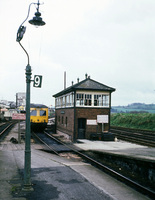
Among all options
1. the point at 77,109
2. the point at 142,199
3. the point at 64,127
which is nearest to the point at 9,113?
the point at 64,127

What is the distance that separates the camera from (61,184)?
8602mm

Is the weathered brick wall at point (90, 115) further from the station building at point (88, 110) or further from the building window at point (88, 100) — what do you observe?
the building window at point (88, 100)

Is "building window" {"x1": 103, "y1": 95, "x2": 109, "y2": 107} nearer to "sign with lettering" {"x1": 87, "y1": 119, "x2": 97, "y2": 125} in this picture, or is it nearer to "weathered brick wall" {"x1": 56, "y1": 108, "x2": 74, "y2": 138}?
"sign with lettering" {"x1": 87, "y1": 119, "x2": 97, "y2": 125}

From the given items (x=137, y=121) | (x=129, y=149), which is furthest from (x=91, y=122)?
(x=137, y=121)

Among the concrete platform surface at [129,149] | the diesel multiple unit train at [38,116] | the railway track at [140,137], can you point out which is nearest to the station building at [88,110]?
the railway track at [140,137]

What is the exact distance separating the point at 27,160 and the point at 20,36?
4251mm

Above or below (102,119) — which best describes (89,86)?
above

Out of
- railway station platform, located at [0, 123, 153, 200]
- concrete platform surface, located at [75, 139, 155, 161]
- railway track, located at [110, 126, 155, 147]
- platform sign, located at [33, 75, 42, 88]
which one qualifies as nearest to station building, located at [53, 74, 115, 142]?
railway track, located at [110, 126, 155, 147]

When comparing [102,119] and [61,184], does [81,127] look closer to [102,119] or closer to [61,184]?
[102,119]

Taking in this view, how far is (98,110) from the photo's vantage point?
24.9 meters

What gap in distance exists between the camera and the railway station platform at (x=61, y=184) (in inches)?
288

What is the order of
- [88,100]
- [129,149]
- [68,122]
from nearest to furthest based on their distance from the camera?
[129,149]
[88,100]
[68,122]

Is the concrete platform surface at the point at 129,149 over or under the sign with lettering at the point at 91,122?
under

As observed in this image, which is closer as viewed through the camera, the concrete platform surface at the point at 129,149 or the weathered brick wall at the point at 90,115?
the concrete platform surface at the point at 129,149
